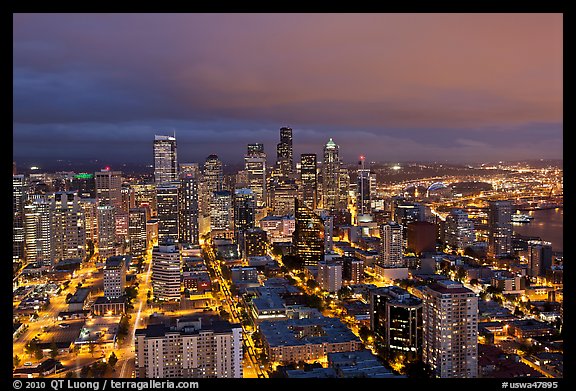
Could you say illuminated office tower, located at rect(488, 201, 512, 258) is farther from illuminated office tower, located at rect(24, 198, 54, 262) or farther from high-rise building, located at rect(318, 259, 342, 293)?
illuminated office tower, located at rect(24, 198, 54, 262)

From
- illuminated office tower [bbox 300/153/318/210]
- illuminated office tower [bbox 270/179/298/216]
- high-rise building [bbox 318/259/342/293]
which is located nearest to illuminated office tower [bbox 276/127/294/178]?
illuminated office tower [bbox 300/153/318/210]

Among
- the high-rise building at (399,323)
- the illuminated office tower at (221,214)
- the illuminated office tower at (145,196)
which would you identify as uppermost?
the illuminated office tower at (145,196)

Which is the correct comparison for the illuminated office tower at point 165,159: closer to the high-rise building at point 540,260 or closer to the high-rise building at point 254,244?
the high-rise building at point 254,244

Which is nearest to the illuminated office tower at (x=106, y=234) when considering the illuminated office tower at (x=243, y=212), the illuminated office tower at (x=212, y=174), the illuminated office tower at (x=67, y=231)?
the illuminated office tower at (x=67, y=231)

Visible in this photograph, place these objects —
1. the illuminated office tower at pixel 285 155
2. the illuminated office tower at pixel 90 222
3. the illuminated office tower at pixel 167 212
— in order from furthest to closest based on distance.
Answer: the illuminated office tower at pixel 285 155
the illuminated office tower at pixel 167 212
the illuminated office tower at pixel 90 222

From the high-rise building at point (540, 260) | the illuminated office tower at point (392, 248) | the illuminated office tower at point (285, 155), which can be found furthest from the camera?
the illuminated office tower at point (285, 155)

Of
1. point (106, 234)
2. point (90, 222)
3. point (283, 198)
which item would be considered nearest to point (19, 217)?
point (90, 222)

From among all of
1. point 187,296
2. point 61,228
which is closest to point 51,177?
point 61,228
